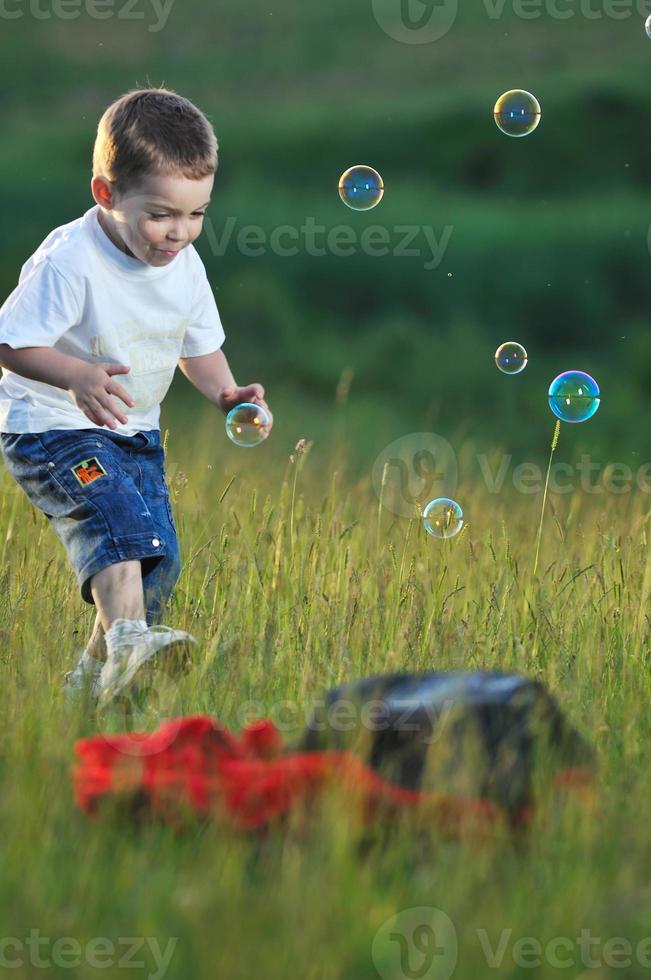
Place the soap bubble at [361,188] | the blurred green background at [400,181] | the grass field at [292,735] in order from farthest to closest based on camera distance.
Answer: the blurred green background at [400,181]
the soap bubble at [361,188]
the grass field at [292,735]

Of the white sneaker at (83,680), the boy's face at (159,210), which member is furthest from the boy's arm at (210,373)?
the white sneaker at (83,680)

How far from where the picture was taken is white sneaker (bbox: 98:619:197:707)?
3.64 metres

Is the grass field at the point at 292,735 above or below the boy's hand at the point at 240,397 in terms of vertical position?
below

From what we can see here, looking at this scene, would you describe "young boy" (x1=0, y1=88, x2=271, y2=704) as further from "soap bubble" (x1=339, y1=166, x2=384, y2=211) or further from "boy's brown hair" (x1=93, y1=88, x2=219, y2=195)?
"soap bubble" (x1=339, y1=166, x2=384, y2=211)

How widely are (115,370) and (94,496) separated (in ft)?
1.24

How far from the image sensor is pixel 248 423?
14.1 feet

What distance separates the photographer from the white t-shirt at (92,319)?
12.9 feet

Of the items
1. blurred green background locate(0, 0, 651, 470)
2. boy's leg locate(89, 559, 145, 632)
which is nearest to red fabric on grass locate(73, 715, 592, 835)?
boy's leg locate(89, 559, 145, 632)

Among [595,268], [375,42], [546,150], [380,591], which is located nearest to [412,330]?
[595,268]

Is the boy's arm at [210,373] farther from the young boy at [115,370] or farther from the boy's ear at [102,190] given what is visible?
the boy's ear at [102,190]

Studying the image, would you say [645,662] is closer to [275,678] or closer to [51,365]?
[275,678]

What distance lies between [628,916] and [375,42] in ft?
148

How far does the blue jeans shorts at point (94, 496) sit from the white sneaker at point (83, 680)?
179mm

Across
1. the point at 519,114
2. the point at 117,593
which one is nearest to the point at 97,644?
the point at 117,593
